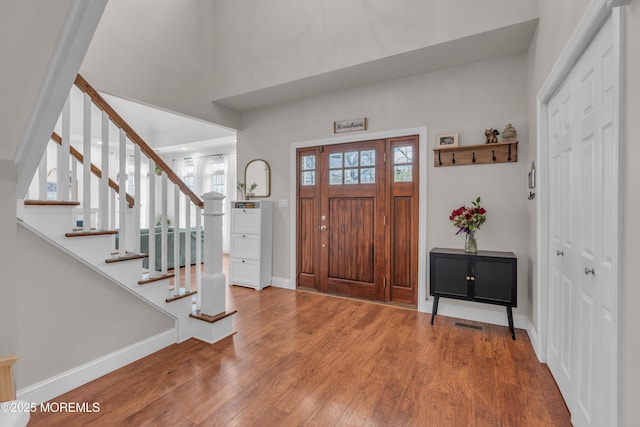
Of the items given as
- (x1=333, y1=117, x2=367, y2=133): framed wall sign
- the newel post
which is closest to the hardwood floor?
the newel post

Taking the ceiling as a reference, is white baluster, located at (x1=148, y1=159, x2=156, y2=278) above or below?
below

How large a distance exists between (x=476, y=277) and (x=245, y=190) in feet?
10.8

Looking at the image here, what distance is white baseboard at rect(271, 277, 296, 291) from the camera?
4316mm

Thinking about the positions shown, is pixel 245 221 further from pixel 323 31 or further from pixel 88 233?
pixel 323 31

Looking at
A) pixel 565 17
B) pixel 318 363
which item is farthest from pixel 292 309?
pixel 565 17

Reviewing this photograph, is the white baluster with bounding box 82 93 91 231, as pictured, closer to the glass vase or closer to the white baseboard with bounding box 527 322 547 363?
the glass vase

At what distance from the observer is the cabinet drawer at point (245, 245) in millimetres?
4254

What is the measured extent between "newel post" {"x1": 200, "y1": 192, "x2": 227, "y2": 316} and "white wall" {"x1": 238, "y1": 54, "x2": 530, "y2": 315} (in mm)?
1957

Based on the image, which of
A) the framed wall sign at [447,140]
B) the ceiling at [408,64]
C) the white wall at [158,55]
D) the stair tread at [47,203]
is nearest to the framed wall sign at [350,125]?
the ceiling at [408,64]

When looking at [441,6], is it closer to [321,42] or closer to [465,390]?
[321,42]

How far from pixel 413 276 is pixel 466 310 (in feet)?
→ 2.07

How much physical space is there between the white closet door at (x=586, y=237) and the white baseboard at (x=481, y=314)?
0.84 meters

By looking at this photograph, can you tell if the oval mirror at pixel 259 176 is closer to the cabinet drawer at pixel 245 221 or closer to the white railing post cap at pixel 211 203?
the cabinet drawer at pixel 245 221

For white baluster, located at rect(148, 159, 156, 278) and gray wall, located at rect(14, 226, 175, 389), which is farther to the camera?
white baluster, located at rect(148, 159, 156, 278)
